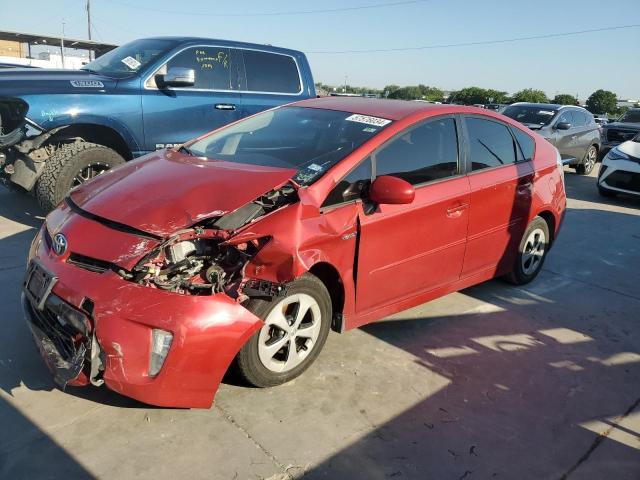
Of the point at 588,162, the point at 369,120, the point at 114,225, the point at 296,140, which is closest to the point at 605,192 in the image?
the point at 588,162

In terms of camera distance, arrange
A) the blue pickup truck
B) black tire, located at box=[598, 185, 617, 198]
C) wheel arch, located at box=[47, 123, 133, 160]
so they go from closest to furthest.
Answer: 1. the blue pickup truck
2. wheel arch, located at box=[47, 123, 133, 160]
3. black tire, located at box=[598, 185, 617, 198]

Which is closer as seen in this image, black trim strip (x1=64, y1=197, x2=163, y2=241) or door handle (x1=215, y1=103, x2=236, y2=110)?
black trim strip (x1=64, y1=197, x2=163, y2=241)

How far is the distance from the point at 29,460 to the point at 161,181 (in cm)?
154

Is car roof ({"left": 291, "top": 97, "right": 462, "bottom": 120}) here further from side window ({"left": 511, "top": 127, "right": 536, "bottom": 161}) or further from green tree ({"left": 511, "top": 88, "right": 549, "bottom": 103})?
green tree ({"left": 511, "top": 88, "right": 549, "bottom": 103})

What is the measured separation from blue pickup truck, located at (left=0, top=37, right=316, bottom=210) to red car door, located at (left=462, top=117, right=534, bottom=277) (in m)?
3.31

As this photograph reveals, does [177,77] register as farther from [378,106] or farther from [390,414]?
[390,414]

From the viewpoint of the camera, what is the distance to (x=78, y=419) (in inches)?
104

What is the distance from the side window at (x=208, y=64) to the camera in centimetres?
608

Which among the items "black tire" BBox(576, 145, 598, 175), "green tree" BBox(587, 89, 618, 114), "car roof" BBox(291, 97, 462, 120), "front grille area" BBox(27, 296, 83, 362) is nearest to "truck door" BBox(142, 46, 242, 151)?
"car roof" BBox(291, 97, 462, 120)

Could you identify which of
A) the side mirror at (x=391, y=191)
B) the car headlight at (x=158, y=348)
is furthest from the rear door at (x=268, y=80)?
the car headlight at (x=158, y=348)

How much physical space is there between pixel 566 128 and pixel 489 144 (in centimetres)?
759

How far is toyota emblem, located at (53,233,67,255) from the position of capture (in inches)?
104

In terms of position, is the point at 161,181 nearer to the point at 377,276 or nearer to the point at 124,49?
the point at 377,276

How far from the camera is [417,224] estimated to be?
11.3 feet
